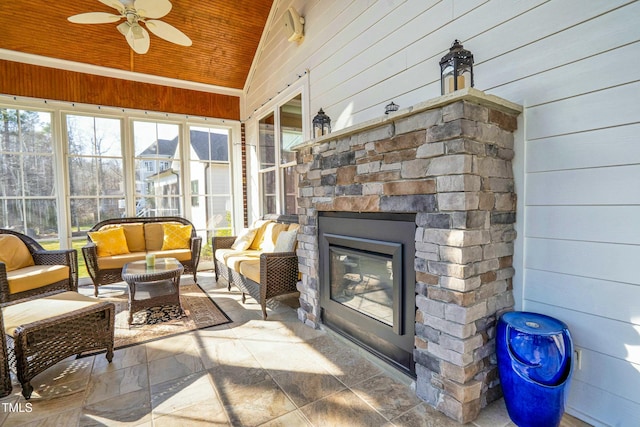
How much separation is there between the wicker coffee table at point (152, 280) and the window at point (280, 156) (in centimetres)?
177

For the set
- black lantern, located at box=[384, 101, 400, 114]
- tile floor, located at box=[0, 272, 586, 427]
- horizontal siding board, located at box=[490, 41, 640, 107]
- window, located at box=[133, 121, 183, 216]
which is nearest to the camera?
horizontal siding board, located at box=[490, 41, 640, 107]

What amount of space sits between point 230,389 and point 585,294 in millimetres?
2157

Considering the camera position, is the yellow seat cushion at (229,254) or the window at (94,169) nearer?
the yellow seat cushion at (229,254)

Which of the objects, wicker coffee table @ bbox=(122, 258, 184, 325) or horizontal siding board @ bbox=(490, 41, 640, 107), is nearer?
horizontal siding board @ bbox=(490, 41, 640, 107)

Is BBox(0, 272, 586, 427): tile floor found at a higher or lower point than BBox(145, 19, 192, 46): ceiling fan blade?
lower

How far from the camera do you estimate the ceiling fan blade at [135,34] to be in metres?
3.16

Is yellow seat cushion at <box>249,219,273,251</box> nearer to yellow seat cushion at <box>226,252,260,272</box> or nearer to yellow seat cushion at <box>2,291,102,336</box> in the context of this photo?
yellow seat cushion at <box>226,252,260,272</box>

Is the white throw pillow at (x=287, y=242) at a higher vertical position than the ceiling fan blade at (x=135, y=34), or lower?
lower

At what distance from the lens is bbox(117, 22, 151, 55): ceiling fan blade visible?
10.4ft

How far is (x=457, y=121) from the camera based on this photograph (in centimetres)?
162

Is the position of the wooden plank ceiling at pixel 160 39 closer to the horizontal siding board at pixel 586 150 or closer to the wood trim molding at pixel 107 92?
the wood trim molding at pixel 107 92

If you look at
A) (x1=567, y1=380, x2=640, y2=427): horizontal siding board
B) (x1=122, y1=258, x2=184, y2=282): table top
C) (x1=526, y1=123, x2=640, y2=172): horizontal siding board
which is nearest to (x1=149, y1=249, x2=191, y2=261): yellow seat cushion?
(x1=122, y1=258, x2=184, y2=282): table top

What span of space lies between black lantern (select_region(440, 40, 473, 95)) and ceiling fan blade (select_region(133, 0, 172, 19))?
103 inches

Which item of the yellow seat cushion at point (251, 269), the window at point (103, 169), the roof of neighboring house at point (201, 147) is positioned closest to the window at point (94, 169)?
the window at point (103, 169)
